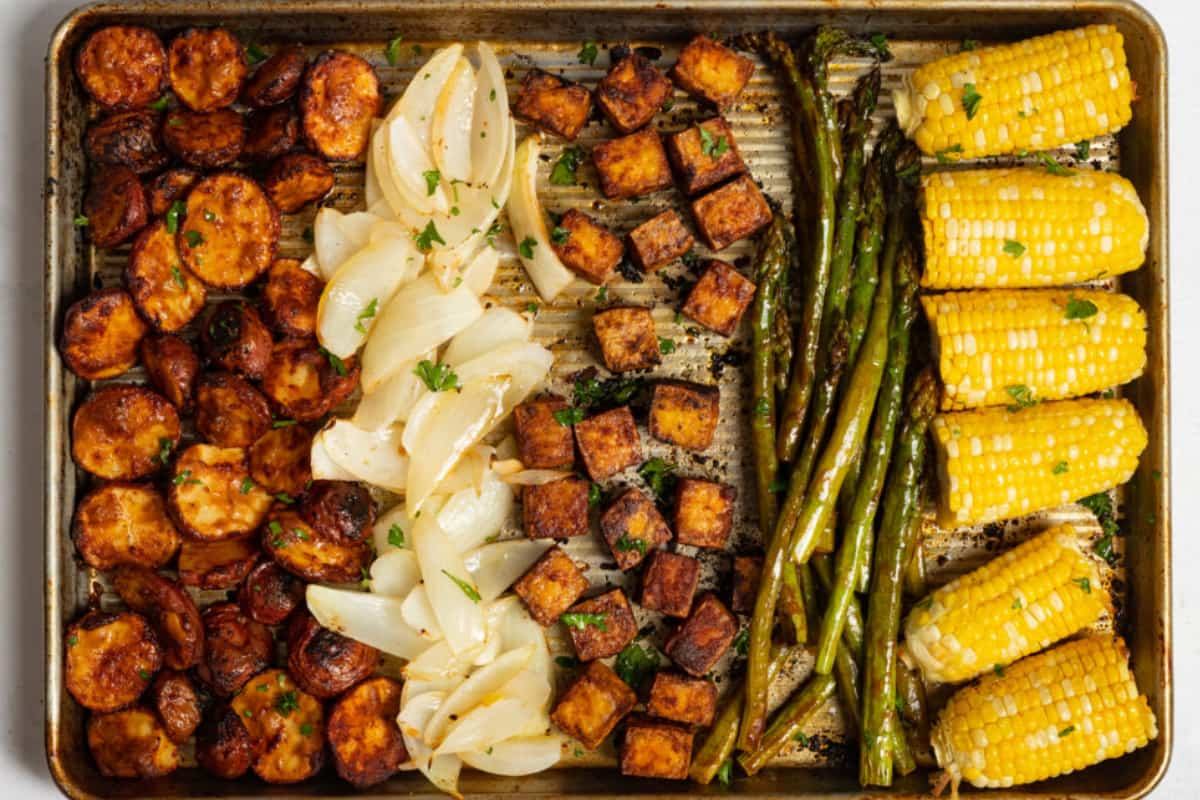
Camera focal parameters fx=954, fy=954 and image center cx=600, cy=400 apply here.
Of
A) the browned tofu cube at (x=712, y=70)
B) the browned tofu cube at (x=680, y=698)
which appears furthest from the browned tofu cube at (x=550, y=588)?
the browned tofu cube at (x=712, y=70)

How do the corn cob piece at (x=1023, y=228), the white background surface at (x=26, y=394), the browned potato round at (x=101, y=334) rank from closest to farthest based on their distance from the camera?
the corn cob piece at (x=1023, y=228)
the browned potato round at (x=101, y=334)
the white background surface at (x=26, y=394)

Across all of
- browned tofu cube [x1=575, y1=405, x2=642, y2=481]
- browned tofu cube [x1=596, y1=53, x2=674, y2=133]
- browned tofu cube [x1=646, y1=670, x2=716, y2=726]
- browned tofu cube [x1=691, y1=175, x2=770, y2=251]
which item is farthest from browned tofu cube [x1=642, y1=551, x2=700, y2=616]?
browned tofu cube [x1=596, y1=53, x2=674, y2=133]

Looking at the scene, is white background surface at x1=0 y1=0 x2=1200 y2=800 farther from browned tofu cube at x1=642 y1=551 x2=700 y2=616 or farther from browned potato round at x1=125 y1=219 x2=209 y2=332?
browned tofu cube at x1=642 y1=551 x2=700 y2=616

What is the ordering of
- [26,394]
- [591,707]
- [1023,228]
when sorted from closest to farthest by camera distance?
[1023,228] < [591,707] < [26,394]

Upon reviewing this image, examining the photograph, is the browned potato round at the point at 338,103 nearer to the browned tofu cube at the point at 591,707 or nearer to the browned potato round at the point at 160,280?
the browned potato round at the point at 160,280

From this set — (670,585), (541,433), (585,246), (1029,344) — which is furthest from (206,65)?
(1029,344)

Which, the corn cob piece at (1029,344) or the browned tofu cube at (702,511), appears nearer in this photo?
the corn cob piece at (1029,344)

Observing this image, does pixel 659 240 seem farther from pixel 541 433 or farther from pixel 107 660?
pixel 107 660
